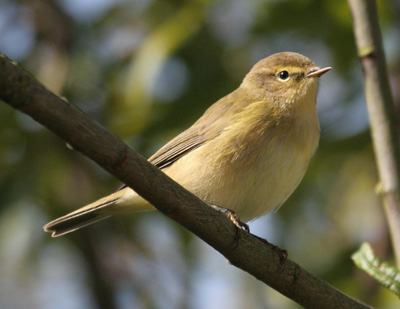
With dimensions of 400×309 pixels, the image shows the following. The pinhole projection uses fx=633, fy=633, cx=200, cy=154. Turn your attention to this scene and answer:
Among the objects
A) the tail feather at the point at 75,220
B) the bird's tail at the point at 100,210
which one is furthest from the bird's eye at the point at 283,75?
the tail feather at the point at 75,220

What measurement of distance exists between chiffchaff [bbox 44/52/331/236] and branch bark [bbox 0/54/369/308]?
3.43 ft

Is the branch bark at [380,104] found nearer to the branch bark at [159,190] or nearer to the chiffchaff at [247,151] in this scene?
the branch bark at [159,190]

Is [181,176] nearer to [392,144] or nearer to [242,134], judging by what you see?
[242,134]

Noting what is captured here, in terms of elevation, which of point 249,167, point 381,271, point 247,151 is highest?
point 247,151

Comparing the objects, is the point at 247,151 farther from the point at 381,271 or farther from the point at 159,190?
the point at 159,190

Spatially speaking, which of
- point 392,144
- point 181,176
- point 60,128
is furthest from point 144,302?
point 60,128

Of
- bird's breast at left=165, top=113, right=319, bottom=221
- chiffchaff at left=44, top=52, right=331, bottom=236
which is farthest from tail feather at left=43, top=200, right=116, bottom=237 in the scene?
bird's breast at left=165, top=113, right=319, bottom=221

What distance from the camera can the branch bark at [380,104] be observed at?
3270mm

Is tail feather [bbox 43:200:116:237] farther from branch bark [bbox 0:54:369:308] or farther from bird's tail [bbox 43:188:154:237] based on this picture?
branch bark [bbox 0:54:369:308]

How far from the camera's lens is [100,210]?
4586mm

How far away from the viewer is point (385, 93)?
335 cm

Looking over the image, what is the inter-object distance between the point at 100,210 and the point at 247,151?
1.19 metres

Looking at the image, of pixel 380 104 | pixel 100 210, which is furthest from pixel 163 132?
pixel 380 104

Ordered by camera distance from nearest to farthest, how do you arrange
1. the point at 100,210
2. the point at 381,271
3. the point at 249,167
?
the point at 381,271, the point at 249,167, the point at 100,210
